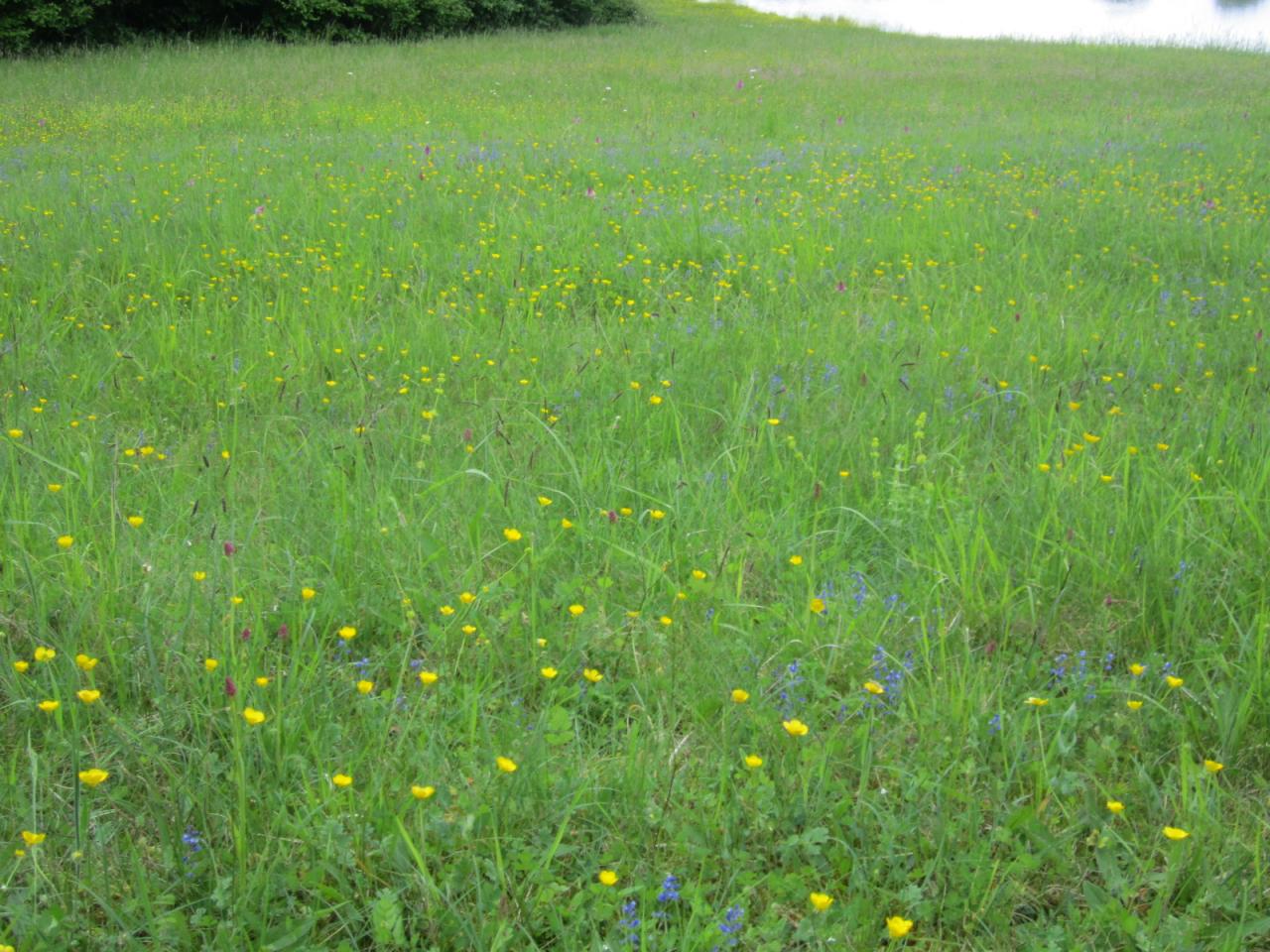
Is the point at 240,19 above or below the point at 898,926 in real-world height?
above

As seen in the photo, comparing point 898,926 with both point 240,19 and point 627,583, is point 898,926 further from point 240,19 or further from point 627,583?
point 240,19

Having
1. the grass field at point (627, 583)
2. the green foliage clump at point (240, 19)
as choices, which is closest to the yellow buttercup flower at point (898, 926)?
the grass field at point (627, 583)

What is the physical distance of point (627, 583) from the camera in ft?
8.29

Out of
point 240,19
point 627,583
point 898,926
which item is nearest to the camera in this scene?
point 898,926

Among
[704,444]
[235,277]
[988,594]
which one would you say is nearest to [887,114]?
[235,277]

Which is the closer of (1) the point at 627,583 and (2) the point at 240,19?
(1) the point at 627,583

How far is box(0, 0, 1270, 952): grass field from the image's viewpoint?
5.42 feet

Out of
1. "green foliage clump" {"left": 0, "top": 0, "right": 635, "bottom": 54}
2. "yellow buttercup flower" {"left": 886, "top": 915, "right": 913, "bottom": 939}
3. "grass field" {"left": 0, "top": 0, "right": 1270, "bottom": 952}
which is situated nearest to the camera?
"yellow buttercup flower" {"left": 886, "top": 915, "right": 913, "bottom": 939}

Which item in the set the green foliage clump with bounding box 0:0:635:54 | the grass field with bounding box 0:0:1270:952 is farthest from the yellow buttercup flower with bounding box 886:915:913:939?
the green foliage clump with bounding box 0:0:635:54

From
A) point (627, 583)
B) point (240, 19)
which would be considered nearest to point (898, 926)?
point (627, 583)

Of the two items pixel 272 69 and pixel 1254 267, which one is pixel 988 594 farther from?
pixel 272 69

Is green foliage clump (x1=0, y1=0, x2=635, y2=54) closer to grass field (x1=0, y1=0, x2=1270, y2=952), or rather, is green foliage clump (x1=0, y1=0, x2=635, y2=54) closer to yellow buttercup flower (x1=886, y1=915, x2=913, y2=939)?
grass field (x1=0, y1=0, x2=1270, y2=952)

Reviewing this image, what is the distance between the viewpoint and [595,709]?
2.16 m

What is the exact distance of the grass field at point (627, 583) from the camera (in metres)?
1.65
